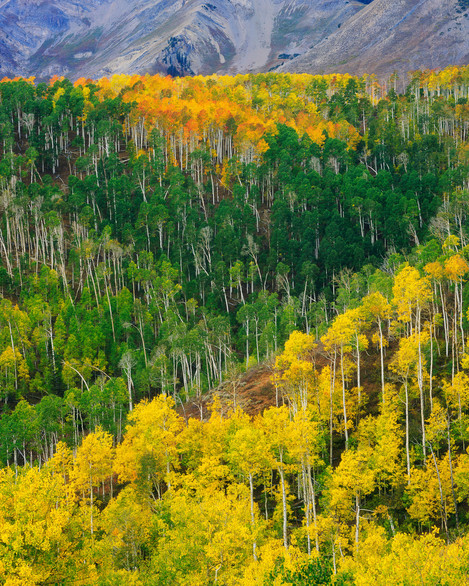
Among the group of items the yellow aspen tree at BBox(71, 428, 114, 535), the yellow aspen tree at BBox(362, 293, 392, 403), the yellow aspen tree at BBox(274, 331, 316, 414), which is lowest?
the yellow aspen tree at BBox(71, 428, 114, 535)

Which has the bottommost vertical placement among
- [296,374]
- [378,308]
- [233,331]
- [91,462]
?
[91,462]

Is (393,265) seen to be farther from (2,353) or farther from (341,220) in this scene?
(2,353)

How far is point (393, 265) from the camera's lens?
79.6 m

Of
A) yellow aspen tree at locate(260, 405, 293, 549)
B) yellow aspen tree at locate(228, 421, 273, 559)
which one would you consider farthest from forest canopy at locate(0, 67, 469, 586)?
yellow aspen tree at locate(260, 405, 293, 549)

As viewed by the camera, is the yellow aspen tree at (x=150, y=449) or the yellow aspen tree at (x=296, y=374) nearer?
the yellow aspen tree at (x=296, y=374)

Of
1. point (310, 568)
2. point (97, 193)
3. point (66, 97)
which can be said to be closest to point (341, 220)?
point (97, 193)

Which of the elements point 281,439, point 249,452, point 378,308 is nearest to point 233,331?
point 378,308

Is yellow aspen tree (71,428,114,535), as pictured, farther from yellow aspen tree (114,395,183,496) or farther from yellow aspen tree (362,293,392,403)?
yellow aspen tree (362,293,392,403)

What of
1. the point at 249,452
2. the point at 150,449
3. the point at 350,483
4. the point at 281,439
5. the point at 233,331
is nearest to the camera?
the point at 350,483

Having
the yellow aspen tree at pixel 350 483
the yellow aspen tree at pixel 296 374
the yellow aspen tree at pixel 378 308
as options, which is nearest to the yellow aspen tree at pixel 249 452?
the yellow aspen tree at pixel 296 374

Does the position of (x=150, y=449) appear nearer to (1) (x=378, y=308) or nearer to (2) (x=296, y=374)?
(2) (x=296, y=374)

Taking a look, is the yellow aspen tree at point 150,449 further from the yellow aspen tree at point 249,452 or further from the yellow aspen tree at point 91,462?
the yellow aspen tree at point 249,452

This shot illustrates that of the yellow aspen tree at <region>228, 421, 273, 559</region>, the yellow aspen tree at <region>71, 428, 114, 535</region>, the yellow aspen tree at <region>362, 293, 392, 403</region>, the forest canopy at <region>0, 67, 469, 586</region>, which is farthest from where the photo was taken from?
the yellow aspen tree at <region>362, 293, 392, 403</region>

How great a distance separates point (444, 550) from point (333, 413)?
20058mm
